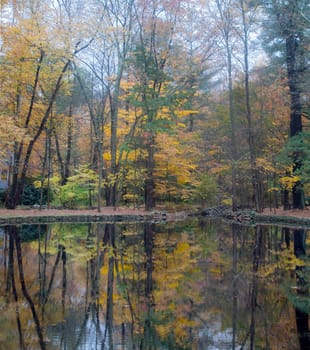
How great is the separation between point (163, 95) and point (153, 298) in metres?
19.0

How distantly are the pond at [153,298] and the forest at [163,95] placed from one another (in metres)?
10.2

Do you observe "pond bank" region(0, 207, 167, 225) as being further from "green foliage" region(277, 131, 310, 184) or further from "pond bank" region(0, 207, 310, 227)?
"green foliage" region(277, 131, 310, 184)

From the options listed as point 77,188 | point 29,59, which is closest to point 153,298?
point 29,59

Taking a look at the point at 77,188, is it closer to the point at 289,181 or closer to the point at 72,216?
the point at 72,216

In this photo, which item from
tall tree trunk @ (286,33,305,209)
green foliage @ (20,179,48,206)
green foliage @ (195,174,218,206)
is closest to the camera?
tall tree trunk @ (286,33,305,209)

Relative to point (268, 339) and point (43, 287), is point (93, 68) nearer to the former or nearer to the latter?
point (43, 287)

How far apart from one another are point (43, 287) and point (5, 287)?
56 cm

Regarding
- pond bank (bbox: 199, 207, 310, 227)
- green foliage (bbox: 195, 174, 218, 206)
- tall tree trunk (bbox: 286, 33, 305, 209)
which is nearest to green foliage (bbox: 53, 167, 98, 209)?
green foliage (bbox: 195, 174, 218, 206)

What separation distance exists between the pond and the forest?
1024 centimetres

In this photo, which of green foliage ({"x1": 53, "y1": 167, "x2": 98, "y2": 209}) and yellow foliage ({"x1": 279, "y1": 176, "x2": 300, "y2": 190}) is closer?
yellow foliage ({"x1": 279, "y1": 176, "x2": 300, "y2": 190})

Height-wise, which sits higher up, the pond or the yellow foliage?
the yellow foliage

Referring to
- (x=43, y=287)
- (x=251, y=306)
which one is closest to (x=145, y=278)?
(x=43, y=287)

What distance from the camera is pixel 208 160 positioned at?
26484mm

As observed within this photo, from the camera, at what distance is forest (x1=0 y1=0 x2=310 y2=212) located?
19.8m
